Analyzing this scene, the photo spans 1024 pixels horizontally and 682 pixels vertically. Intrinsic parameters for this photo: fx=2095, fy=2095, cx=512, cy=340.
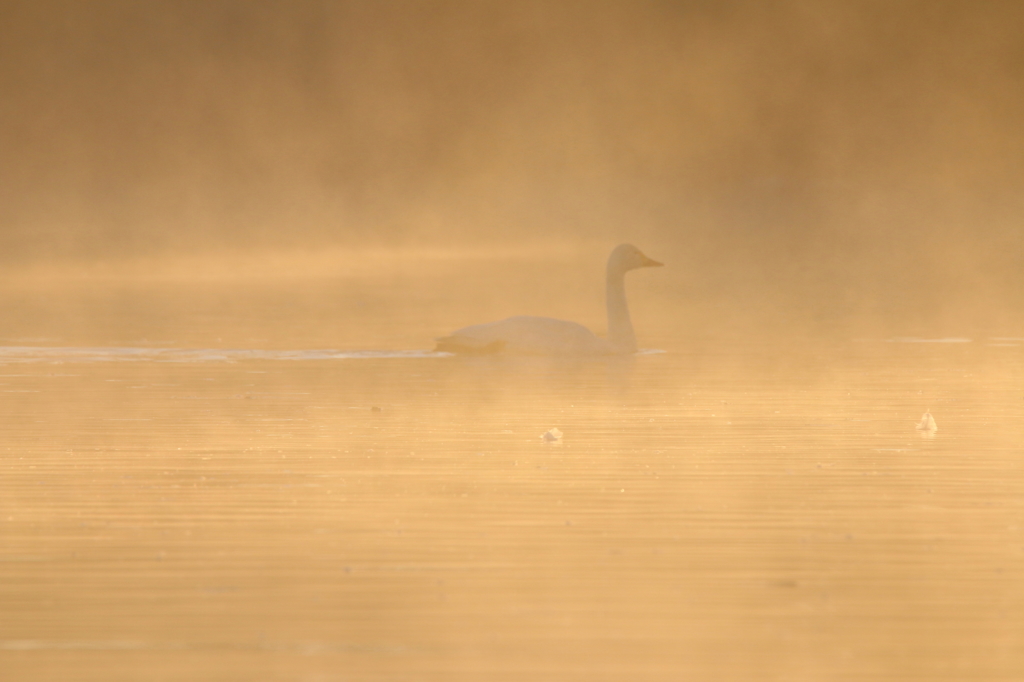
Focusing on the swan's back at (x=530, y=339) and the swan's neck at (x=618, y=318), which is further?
the swan's neck at (x=618, y=318)

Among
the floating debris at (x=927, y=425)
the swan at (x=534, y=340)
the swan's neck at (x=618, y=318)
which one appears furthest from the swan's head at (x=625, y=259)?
the floating debris at (x=927, y=425)

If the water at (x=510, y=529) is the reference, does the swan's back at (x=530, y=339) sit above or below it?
above

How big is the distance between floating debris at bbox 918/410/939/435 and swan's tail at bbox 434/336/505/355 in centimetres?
814

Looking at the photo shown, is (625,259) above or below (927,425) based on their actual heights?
above

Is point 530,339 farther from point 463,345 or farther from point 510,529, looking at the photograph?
point 510,529

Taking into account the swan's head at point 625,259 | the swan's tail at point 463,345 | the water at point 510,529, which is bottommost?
the water at point 510,529

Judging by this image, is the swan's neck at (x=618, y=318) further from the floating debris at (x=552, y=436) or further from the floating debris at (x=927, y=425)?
the floating debris at (x=552, y=436)

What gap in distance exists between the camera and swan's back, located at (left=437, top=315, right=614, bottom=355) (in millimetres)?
20234

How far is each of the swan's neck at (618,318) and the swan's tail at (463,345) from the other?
1189mm

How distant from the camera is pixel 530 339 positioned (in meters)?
20.3

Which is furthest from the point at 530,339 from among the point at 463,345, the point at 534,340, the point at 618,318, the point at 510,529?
the point at 510,529

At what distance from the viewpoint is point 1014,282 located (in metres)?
37.7

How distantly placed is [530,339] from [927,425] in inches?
322

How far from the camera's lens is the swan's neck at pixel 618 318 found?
20.6 metres
